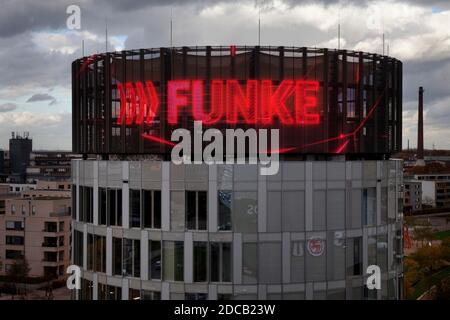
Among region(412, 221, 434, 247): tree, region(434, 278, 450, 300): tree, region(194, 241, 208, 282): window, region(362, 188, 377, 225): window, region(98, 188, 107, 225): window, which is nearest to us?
region(194, 241, 208, 282): window

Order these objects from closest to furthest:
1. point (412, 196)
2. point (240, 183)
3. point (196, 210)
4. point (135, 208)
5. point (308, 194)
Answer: point (240, 183), point (196, 210), point (308, 194), point (135, 208), point (412, 196)

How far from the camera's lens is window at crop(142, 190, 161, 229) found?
38.6 meters

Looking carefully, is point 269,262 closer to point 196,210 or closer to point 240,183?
point 240,183

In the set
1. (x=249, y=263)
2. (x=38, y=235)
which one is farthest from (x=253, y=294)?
(x=38, y=235)

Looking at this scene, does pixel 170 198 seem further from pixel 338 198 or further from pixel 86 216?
pixel 338 198

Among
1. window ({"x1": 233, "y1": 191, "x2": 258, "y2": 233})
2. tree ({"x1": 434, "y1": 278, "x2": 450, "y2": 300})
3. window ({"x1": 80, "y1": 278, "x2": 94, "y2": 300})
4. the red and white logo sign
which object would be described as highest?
window ({"x1": 233, "y1": 191, "x2": 258, "y2": 233})

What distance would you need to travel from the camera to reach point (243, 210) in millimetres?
37188

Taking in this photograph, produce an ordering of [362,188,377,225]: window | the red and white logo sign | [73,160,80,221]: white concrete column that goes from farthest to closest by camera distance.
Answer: [73,160,80,221]: white concrete column, [362,188,377,225]: window, the red and white logo sign

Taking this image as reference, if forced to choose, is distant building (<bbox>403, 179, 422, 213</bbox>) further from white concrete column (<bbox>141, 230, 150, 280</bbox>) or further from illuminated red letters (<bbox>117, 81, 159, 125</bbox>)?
white concrete column (<bbox>141, 230, 150, 280</bbox>)

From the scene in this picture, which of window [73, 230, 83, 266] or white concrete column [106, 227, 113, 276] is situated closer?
white concrete column [106, 227, 113, 276]

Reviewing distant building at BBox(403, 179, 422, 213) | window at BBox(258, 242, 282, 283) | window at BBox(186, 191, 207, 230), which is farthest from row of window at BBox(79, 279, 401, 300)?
distant building at BBox(403, 179, 422, 213)

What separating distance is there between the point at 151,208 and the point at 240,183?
6.44 meters

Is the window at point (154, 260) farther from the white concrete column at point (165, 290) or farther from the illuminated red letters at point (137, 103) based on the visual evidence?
the illuminated red letters at point (137, 103)

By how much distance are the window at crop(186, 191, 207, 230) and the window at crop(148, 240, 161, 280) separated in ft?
9.04
